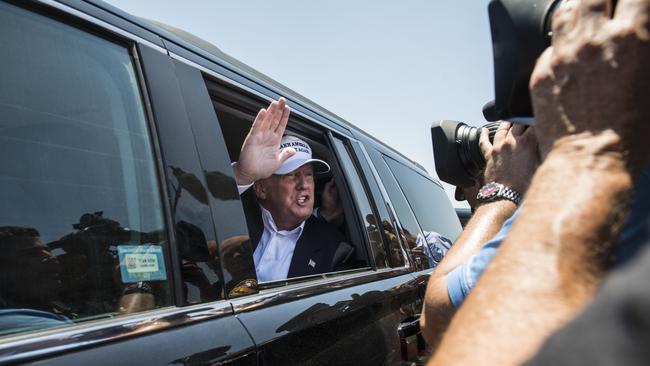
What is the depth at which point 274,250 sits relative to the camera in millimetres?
3131

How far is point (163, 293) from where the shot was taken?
1403 millimetres

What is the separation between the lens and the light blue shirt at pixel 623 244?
2.23 ft

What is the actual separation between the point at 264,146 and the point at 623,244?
6.71 ft

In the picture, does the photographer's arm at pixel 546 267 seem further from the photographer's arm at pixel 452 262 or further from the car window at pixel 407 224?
the car window at pixel 407 224

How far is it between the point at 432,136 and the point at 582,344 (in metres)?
1.71

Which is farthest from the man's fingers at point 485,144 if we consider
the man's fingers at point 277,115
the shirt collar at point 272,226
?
the shirt collar at point 272,226

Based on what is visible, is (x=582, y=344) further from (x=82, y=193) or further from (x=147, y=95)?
(x=147, y=95)

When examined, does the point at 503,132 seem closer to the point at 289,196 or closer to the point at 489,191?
the point at 489,191

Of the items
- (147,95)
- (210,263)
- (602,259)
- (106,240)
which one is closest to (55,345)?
(106,240)

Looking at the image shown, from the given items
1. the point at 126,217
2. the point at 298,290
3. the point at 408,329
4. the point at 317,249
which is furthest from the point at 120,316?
the point at 317,249

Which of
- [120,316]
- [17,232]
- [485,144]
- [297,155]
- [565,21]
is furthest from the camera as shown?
[297,155]

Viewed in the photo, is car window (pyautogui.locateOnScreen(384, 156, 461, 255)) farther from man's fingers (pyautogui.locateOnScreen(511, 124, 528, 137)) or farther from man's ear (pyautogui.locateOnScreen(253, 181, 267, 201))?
man's fingers (pyautogui.locateOnScreen(511, 124, 528, 137))

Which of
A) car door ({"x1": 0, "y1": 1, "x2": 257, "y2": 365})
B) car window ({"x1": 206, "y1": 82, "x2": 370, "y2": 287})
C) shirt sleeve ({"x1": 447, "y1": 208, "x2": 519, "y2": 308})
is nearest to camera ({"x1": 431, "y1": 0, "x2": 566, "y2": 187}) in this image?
shirt sleeve ({"x1": 447, "y1": 208, "x2": 519, "y2": 308})

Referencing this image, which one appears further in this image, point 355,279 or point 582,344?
point 355,279
